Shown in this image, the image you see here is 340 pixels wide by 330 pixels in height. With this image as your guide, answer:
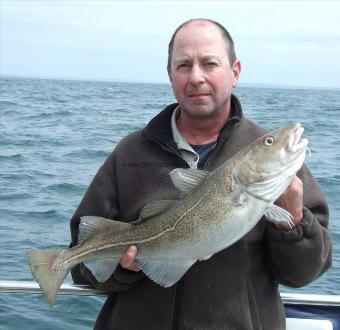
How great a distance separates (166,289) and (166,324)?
0.20 m

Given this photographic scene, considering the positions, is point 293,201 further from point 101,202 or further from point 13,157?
point 13,157

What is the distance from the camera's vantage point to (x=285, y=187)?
9.78ft

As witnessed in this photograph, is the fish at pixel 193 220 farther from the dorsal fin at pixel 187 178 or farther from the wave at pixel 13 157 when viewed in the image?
the wave at pixel 13 157

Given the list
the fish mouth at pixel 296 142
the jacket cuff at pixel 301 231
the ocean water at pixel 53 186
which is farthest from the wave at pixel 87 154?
the fish mouth at pixel 296 142

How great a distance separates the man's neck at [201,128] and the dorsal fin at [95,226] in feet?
2.19

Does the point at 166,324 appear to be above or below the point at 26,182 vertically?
above

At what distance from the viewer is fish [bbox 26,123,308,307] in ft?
9.82

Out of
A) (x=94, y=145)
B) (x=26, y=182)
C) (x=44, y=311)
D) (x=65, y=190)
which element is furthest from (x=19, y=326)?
(x=94, y=145)

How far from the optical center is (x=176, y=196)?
346 centimetres

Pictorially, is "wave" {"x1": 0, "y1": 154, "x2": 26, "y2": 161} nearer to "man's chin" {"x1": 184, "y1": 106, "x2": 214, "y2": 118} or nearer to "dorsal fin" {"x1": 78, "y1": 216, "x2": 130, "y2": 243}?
"dorsal fin" {"x1": 78, "y1": 216, "x2": 130, "y2": 243}

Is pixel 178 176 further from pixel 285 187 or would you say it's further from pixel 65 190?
pixel 65 190

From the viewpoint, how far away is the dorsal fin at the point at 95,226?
343 centimetres

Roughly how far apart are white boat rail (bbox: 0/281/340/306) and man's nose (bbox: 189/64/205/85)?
1.46 meters

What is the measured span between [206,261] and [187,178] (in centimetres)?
50
